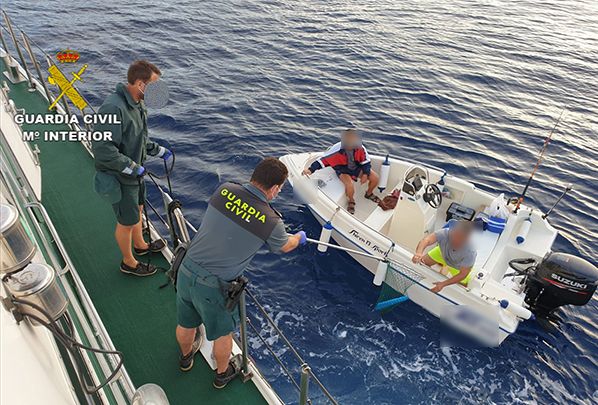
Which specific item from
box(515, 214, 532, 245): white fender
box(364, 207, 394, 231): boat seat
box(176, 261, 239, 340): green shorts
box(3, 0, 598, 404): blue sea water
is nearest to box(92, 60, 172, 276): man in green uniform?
box(176, 261, 239, 340): green shorts

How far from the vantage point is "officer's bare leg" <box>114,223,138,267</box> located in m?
4.61

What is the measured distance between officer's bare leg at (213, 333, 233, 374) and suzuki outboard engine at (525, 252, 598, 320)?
5571 mm

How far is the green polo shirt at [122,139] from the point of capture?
3.97 metres

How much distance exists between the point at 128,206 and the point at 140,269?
3.11 feet

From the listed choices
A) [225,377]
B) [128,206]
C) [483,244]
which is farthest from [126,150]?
[483,244]

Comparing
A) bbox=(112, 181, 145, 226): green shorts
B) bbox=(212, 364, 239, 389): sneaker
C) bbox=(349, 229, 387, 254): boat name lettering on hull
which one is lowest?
bbox=(349, 229, 387, 254): boat name lettering on hull

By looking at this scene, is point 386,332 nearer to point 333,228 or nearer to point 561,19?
point 333,228

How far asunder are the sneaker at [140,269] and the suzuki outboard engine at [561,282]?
6093mm

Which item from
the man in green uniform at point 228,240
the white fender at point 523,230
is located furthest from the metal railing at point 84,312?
the white fender at point 523,230

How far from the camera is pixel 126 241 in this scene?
4.71m

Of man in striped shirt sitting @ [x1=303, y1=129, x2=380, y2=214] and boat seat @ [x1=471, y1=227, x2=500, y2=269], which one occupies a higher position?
man in striped shirt sitting @ [x1=303, y1=129, x2=380, y2=214]

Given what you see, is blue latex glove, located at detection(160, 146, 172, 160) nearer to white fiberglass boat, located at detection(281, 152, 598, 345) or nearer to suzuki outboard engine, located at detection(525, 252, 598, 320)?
white fiberglass boat, located at detection(281, 152, 598, 345)

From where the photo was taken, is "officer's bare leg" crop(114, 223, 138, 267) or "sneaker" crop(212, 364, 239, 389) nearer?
"sneaker" crop(212, 364, 239, 389)

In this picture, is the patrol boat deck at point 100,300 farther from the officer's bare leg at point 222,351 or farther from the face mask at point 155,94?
the face mask at point 155,94
